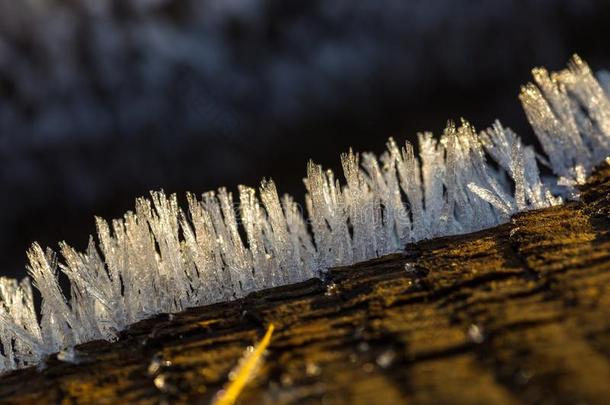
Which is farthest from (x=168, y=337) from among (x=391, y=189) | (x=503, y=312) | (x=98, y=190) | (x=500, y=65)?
(x=500, y=65)

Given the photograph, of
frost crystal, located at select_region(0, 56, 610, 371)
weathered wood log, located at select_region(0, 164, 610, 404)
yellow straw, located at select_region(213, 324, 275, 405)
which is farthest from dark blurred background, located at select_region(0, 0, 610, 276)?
yellow straw, located at select_region(213, 324, 275, 405)

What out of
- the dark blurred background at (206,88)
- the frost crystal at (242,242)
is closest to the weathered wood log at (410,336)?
the frost crystal at (242,242)

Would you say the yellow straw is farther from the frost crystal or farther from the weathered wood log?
the frost crystal

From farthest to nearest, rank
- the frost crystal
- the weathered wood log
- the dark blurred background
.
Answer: the dark blurred background
the frost crystal
the weathered wood log

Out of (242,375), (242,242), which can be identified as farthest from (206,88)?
(242,375)

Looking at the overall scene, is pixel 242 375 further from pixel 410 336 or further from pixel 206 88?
pixel 206 88

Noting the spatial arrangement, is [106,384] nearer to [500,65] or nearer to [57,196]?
[57,196]
